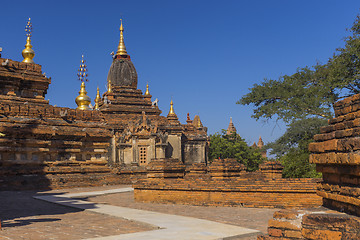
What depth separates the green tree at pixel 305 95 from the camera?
947 inches

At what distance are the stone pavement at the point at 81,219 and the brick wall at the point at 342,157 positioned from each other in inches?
88.4

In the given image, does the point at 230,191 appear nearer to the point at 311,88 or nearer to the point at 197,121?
the point at 311,88

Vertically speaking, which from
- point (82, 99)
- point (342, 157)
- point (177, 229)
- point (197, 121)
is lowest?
point (177, 229)

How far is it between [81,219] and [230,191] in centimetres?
454

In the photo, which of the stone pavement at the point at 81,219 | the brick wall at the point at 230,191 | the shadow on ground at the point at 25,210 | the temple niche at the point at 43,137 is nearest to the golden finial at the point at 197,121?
the temple niche at the point at 43,137

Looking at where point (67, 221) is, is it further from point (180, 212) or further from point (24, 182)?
point (24, 182)

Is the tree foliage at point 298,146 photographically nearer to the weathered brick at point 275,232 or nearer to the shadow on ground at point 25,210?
the shadow on ground at point 25,210

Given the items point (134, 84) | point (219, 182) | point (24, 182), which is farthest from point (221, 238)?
point (134, 84)

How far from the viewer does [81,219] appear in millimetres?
9297

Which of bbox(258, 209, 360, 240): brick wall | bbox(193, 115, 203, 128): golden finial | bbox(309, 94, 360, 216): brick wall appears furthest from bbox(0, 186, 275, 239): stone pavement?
bbox(193, 115, 203, 128): golden finial

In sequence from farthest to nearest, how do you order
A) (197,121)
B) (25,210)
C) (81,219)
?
(197,121) < (25,210) < (81,219)

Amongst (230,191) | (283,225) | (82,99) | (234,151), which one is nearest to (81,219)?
(230,191)

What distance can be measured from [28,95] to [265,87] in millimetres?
15622

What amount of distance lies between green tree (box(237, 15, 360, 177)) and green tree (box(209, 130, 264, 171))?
12630mm
